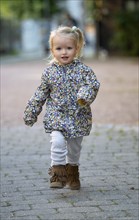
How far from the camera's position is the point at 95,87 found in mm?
5676

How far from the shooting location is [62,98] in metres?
5.74

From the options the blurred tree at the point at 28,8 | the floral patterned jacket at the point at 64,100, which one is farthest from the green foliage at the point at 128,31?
the floral patterned jacket at the point at 64,100

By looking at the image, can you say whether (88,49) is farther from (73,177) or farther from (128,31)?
(73,177)

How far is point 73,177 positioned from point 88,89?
928mm

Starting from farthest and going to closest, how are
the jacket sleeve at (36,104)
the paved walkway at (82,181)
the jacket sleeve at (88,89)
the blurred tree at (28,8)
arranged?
the blurred tree at (28,8) < the jacket sleeve at (36,104) < the jacket sleeve at (88,89) < the paved walkway at (82,181)

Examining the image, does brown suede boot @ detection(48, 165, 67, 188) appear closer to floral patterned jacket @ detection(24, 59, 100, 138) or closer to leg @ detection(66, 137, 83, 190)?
leg @ detection(66, 137, 83, 190)

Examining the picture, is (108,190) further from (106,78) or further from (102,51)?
(102,51)

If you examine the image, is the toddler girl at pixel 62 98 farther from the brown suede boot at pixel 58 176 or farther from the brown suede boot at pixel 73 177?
the brown suede boot at pixel 73 177

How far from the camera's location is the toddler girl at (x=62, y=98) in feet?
18.8

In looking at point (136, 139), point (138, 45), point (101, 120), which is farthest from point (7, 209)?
point (138, 45)

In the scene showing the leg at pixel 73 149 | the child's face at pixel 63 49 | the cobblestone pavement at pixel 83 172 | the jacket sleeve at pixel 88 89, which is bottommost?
the cobblestone pavement at pixel 83 172

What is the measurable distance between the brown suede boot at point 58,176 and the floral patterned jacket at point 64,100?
0.31 metres

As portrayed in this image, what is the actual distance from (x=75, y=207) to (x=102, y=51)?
2794 centimetres

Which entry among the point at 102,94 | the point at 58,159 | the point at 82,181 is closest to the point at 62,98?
the point at 58,159
